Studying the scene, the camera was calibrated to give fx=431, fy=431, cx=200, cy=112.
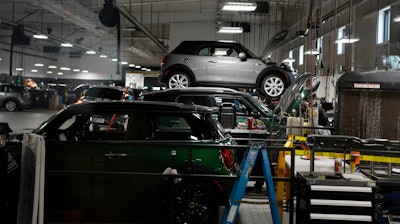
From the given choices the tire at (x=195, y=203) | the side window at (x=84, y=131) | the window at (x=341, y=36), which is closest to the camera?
the tire at (x=195, y=203)

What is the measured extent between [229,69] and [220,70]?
0.73 ft

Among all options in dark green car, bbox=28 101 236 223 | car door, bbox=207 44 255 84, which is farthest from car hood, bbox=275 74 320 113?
dark green car, bbox=28 101 236 223

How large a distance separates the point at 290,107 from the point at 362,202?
5.36 m

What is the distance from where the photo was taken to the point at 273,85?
35.0 ft

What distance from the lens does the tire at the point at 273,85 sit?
10641 millimetres

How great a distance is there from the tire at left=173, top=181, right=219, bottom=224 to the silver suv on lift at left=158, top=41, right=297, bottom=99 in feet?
20.1

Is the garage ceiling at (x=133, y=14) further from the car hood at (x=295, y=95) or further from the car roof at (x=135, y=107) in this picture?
the car roof at (x=135, y=107)

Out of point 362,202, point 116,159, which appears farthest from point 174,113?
point 362,202

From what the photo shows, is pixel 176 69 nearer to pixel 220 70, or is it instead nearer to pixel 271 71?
pixel 220 70

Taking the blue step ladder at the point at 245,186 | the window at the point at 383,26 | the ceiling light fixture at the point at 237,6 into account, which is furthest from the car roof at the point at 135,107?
the window at the point at 383,26

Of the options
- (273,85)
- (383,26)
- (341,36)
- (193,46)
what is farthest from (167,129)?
(341,36)

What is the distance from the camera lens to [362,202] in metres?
3.53

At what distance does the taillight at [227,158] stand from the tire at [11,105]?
2156 cm

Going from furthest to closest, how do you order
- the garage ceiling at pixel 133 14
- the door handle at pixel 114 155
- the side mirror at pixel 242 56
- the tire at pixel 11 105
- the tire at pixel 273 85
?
the tire at pixel 11 105
the garage ceiling at pixel 133 14
the tire at pixel 273 85
the side mirror at pixel 242 56
the door handle at pixel 114 155
